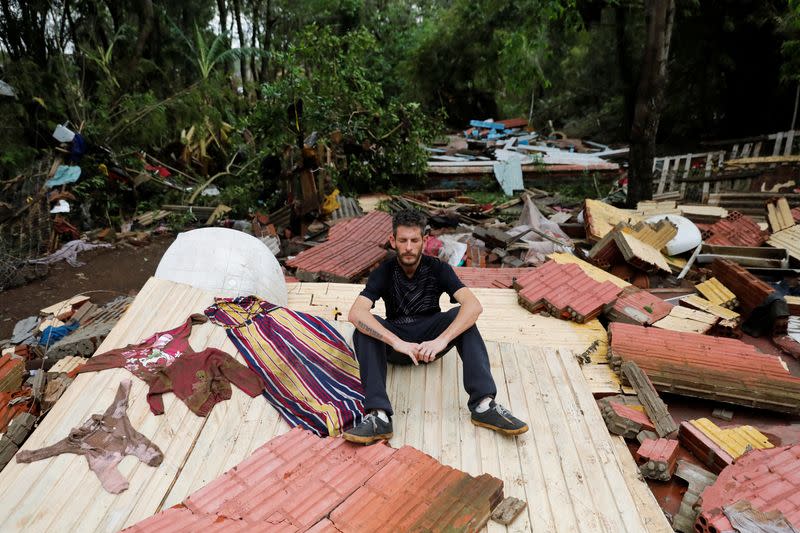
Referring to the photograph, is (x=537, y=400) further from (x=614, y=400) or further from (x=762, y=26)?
(x=762, y=26)

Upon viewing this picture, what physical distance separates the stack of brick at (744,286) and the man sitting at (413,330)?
4.39 m

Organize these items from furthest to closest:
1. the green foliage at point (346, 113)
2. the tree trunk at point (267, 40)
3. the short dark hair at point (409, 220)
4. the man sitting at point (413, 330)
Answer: the tree trunk at point (267, 40)
the green foliage at point (346, 113)
the short dark hair at point (409, 220)
the man sitting at point (413, 330)

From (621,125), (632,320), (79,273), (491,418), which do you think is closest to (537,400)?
(491,418)

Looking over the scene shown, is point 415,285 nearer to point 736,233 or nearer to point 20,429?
point 20,429

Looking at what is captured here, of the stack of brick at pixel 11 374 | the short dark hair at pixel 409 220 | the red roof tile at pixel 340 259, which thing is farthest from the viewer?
the red roof tile at pixel 340 259

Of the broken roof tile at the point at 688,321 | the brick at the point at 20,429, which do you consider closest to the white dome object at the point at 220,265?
the brick at the point at 20,429

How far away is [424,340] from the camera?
3762 millimetres

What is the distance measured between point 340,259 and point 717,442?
16.7 ft

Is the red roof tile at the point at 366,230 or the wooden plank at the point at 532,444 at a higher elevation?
the red roof tile at the point at 366,230

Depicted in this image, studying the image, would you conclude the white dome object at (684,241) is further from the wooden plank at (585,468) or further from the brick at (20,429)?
the brick at (20,429)

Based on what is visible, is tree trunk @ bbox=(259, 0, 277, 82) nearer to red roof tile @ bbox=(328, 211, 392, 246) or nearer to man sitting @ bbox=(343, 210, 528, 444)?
red roof tile @ bbox=(328, 211, 392, 246)

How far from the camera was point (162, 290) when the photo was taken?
16.3 ft

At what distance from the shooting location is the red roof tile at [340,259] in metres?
7.16

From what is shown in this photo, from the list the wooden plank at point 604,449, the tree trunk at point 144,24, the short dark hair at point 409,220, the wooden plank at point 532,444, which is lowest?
the wooden plank at point 604,449
